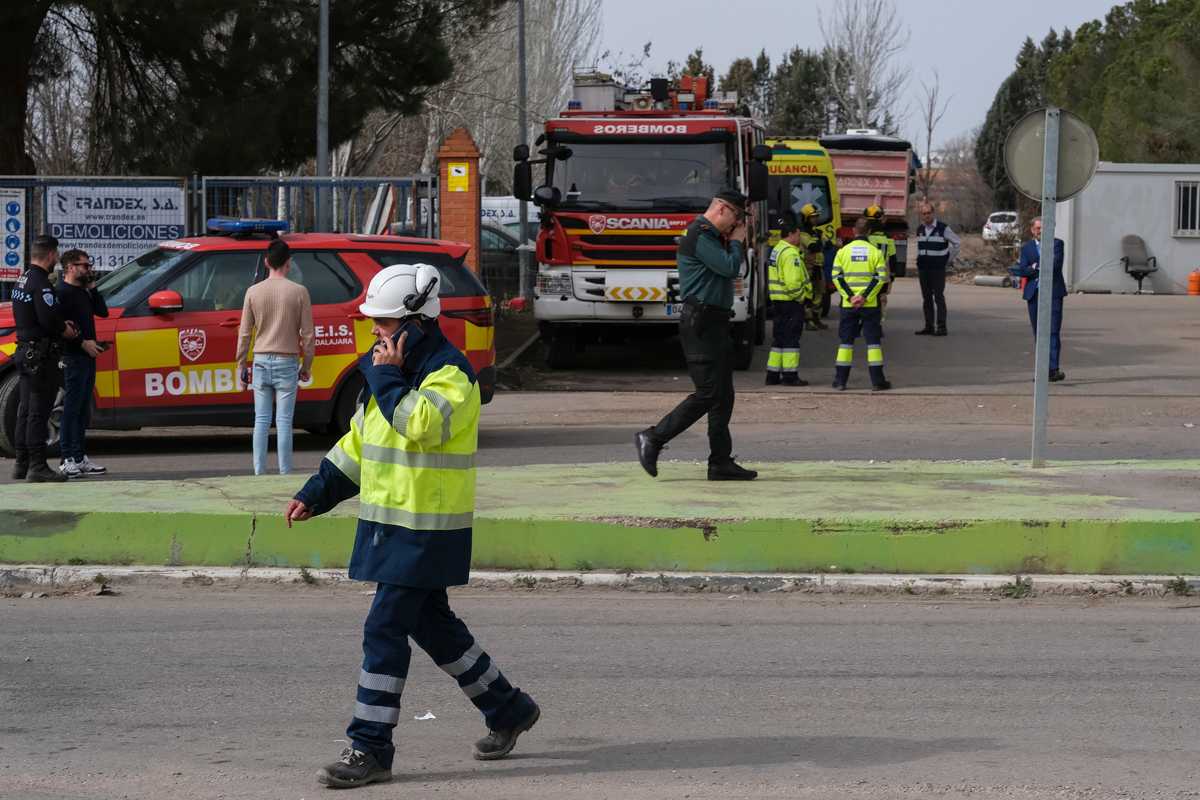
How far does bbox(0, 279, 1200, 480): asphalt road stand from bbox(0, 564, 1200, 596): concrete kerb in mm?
3796

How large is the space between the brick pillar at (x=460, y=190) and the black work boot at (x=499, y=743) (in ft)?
50.3

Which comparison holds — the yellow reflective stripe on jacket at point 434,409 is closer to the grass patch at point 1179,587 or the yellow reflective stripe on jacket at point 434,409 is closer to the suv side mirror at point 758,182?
the grass patch at point 1179,587

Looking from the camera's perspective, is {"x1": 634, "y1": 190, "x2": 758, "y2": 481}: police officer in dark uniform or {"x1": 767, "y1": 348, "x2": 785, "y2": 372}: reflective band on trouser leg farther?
{"x1": 767, "y1": 348, "x2": 785, "y2": 372}: reflective band on trouser leg

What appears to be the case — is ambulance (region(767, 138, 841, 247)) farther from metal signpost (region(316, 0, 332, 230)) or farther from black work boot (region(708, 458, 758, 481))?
black work boot (region(708, 458, 758, 481))

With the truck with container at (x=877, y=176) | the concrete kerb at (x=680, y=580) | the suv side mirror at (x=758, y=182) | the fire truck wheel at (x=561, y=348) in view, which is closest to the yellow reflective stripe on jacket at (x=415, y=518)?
the concrete kerb at (x=680, y=580)

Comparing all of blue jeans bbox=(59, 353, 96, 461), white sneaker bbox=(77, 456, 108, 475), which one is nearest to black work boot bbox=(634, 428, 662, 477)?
blue jeans bbox=(59, 353, 96, 461)

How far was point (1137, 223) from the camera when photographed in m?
36.3

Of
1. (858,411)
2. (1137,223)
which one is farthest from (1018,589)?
(1137,223)

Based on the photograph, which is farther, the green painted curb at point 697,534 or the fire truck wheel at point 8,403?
the fire truck wheel at point 8,403

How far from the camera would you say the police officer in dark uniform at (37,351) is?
1159 centimetres

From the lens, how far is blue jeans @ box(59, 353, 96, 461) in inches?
466

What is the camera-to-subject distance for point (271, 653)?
7133 millimetres

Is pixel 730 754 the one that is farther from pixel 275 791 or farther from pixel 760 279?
pixel 760 279

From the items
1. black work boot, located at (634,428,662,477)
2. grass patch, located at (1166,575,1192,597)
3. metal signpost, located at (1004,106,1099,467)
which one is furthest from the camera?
metal signpost, located at (1004,106,1099,467)
